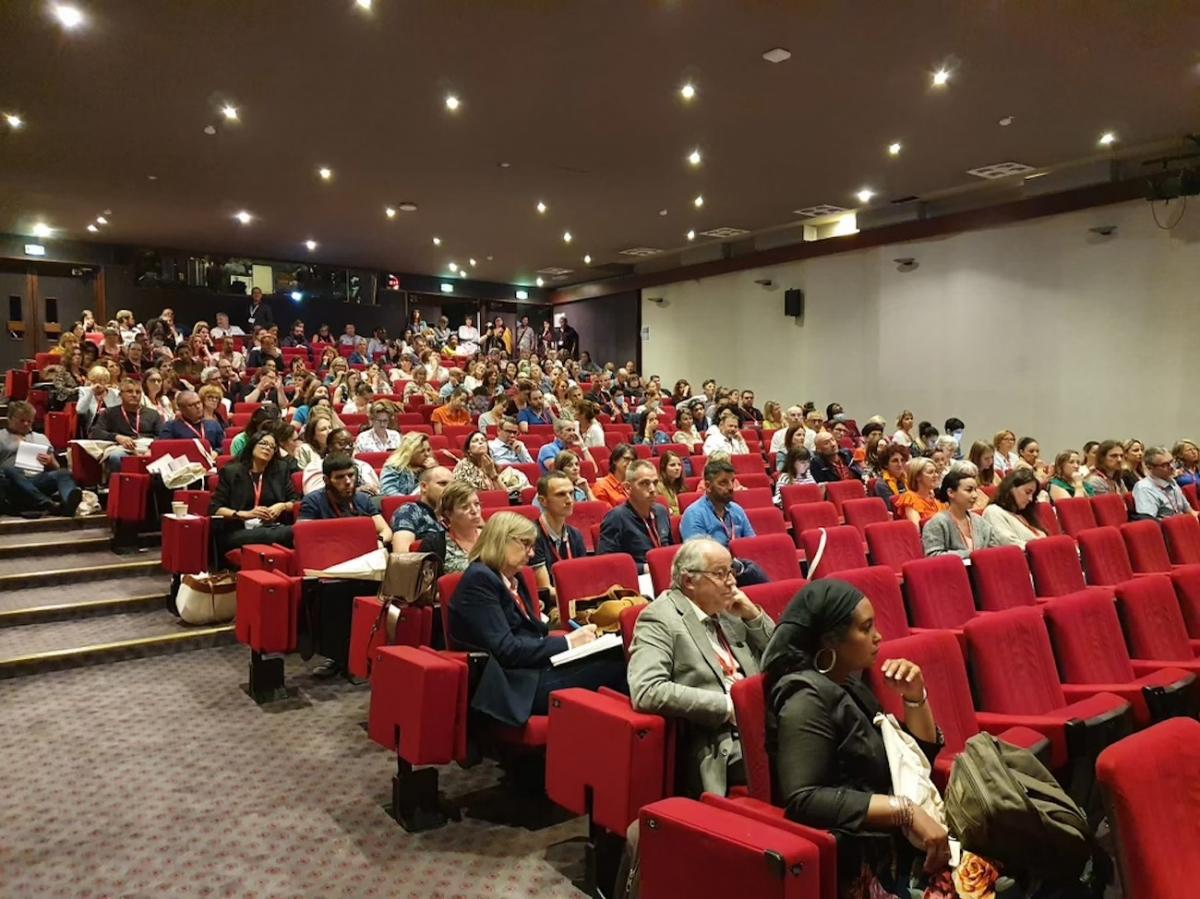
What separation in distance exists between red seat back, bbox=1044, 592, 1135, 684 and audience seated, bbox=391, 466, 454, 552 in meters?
2.36

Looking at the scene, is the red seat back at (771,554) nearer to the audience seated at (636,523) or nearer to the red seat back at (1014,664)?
the audience seated at (636,523)

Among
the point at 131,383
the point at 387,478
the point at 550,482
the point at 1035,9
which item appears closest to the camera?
the point at 550,482

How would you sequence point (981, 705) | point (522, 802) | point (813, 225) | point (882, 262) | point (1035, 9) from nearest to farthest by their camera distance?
point (981, 705) → point (522, 802) → point (1035, 9) → point (882, 262) → point (813, 225)

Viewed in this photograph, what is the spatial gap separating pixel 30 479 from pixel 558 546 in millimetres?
4552

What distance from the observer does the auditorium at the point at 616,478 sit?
77.9 inches

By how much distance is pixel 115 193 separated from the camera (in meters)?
10.5

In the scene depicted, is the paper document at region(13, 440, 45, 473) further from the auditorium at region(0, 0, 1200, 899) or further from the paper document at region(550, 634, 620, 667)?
the paper document at region(550, 634, 620, 667)

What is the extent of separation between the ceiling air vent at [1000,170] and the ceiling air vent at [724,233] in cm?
406

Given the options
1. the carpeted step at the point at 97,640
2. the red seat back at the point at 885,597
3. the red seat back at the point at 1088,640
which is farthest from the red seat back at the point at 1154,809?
the carpeted step at the point at 97,640

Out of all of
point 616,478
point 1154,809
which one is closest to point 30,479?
point 616,478

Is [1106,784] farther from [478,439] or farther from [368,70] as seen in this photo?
[368,70]

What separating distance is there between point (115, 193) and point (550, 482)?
32.2 ft

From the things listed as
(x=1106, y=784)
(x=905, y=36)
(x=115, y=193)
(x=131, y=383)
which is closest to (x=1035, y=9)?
(x=905, y=36)

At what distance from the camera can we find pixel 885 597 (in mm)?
3090
